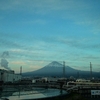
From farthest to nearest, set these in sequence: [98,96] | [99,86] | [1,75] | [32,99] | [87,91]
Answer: [1,75]
[99,86]
[87,91]
[98,96]
[32,99]

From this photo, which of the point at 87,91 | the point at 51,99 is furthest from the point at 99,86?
the point at 51,99

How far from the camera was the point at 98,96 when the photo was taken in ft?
176

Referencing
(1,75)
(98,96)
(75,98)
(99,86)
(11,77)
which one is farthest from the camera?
(11,77)

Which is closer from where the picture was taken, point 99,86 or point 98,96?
point 98,96

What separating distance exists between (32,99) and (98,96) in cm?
2187

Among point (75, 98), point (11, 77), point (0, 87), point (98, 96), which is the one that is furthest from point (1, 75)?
point (75, 98)

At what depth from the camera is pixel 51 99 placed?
38562mm

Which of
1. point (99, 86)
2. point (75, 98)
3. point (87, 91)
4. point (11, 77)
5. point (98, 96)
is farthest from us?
point (11, 77)

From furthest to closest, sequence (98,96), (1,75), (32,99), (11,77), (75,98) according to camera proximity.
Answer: (11,77)
(1,75)
(98,96)
(32,99)
(75,98)

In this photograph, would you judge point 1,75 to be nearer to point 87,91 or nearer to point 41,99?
point 87,91

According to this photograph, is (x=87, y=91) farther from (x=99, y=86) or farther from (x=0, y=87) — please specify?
(x=0, y=87)

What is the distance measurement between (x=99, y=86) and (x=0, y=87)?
26.7 m

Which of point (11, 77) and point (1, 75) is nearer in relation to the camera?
point (1, 75)

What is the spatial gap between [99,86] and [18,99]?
35185mm
